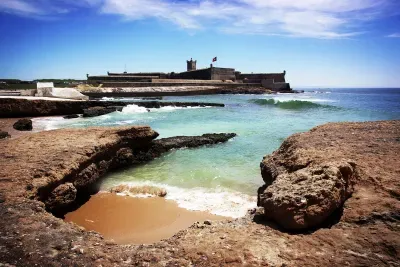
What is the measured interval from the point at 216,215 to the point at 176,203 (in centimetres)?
96

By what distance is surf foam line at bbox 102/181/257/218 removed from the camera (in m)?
5.21

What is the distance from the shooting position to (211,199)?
5750mm

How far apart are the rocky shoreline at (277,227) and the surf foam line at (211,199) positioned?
3.73ft

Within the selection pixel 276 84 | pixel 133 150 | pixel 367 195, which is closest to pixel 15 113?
pixel 133 150

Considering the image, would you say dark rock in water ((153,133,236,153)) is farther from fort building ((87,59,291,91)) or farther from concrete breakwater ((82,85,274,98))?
fort building ((87,59,291,91))

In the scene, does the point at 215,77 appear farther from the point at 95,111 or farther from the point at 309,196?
the point at 309,196

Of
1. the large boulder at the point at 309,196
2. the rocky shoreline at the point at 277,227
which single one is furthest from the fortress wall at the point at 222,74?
the large boulder at the point at 309,196

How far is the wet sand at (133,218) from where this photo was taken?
14.1 feet

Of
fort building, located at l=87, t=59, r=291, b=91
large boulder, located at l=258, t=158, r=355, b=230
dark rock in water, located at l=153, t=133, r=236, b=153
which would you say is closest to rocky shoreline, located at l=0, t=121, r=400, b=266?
large boulder, located at l=258, t=158, r=355, b=230

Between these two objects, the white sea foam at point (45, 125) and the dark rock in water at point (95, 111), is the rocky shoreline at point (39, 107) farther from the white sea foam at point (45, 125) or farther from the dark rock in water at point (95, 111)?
the white sea foam at point (45, 125)

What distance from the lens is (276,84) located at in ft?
201

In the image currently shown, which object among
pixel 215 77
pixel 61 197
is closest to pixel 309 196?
pixel 61 197

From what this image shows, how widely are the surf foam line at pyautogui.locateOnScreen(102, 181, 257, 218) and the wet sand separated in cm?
21

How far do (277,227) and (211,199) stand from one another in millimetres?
2893
